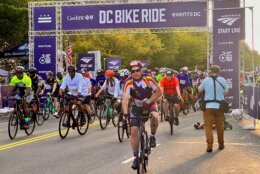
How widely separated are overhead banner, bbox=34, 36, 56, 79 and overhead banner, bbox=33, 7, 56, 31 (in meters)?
0.56

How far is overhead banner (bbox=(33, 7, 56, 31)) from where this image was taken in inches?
1091

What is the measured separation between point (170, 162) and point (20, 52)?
2463cm

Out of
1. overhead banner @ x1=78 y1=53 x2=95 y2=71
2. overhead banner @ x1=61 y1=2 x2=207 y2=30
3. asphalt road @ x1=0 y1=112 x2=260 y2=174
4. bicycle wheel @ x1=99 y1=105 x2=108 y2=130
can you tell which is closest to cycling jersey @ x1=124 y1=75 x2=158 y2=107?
asphalt road @ x1=0 y1=112 x2=260 y2=174

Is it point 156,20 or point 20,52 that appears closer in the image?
point 156,20

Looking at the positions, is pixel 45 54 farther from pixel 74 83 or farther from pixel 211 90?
pixel 211 90

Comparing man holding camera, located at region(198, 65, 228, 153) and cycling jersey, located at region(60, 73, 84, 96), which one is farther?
cycling jersey, located at region(60, 73, 84, 96)

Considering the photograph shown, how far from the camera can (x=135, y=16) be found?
88.3 feet

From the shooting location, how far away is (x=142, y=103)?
8695 millimetres

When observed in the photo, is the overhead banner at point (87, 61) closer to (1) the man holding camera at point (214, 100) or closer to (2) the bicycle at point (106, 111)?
(2) the bicycle at point (106, 111)

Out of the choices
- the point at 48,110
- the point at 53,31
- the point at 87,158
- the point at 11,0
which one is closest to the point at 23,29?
the point at 11,0

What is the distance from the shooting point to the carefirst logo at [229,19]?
21.9 meters

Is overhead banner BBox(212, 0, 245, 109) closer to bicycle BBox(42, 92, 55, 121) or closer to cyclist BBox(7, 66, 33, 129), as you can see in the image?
bicycle BBox(42, 92, 55, 121)

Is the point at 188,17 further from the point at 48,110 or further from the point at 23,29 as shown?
the point at 23,29

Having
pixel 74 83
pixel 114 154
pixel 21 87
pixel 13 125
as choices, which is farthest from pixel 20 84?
pixel 114 154
